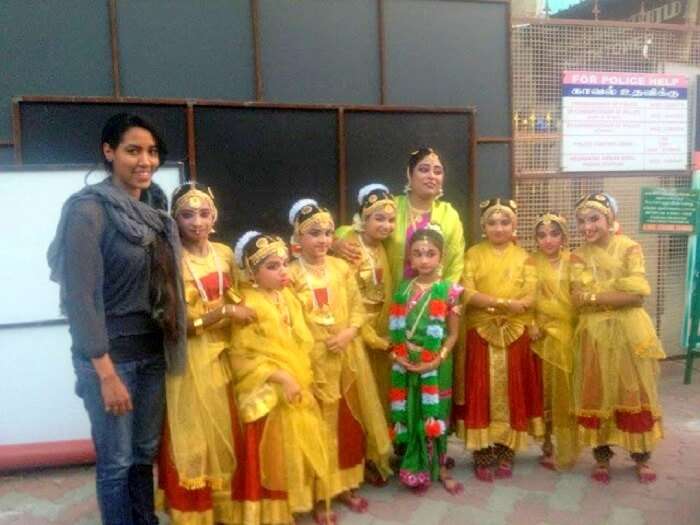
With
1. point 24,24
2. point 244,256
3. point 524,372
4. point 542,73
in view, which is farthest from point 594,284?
point 24,24

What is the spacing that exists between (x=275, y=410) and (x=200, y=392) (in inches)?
13.7

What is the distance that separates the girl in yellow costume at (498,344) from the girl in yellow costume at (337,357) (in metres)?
0.57

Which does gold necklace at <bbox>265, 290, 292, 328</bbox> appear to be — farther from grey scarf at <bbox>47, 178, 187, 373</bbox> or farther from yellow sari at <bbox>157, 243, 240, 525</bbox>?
grey scarf at <bbox>47, 178, 187, 373</bbox>

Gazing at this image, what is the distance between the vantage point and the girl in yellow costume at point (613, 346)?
3.61 m

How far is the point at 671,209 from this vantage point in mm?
5469

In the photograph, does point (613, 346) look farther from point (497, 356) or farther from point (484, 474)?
point (484, 474)

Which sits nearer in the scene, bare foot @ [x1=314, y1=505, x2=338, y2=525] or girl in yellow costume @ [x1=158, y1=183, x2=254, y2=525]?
girl in yellow costume @ [x1=158, y1=183, x2=254, y2=525]

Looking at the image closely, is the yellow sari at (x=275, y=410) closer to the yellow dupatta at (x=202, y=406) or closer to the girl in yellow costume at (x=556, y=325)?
the yellow dupatta at (x=202, y=406)

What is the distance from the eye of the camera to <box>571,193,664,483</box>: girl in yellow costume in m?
3.61

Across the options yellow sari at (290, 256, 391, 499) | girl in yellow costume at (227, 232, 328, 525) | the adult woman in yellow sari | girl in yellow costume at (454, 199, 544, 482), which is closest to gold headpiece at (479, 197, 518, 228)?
girl in yellow costume at (454, 199, 544, 482)

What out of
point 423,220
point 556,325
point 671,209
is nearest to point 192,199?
point 423,220

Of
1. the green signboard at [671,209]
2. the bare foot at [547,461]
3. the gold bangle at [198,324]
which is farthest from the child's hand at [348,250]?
the green signboard at [671,209]

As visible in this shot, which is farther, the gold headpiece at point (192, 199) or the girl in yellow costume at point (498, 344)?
the girl in yellow costume at point (498, 344)

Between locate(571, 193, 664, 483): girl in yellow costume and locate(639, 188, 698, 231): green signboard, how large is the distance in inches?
79.3
